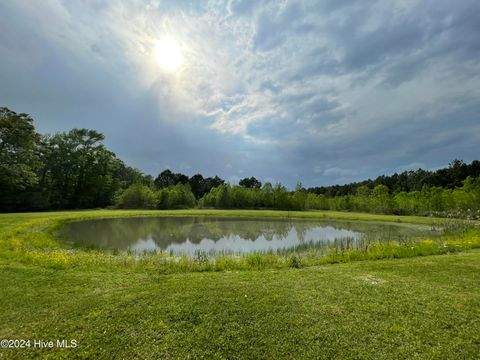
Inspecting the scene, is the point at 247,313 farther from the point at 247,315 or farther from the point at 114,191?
the point at 114,191

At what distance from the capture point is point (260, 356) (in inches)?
169

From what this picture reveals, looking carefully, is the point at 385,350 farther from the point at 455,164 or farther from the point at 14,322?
the point at 455,164

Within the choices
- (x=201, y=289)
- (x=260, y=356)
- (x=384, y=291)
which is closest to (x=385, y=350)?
(x=260, y=356)

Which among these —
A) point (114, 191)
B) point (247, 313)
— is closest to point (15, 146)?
point (114, 191)

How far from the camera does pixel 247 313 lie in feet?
18.3

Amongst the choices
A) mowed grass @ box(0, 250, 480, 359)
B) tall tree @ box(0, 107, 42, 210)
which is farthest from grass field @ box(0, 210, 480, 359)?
tall tree @ box(0, 107, 42, 210)

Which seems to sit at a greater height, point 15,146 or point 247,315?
point 15,146

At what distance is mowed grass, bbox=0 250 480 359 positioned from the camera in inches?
176

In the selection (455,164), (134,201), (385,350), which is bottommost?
(385,350)

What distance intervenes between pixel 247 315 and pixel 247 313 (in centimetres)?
8

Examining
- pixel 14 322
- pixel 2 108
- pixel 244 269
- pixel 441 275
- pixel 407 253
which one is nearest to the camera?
pixel 14 322

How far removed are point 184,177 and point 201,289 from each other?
107636 mm

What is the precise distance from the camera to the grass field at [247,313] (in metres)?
4.48

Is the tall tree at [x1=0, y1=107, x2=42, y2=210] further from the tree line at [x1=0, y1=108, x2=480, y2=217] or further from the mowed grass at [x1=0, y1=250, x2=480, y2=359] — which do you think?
the mowed grass at [x1=0, y1=250, x2=480, y2=359]
